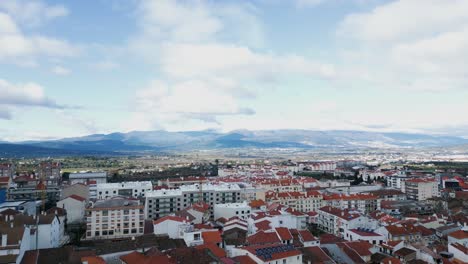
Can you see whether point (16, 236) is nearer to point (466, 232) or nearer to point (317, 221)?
point (317, 221)

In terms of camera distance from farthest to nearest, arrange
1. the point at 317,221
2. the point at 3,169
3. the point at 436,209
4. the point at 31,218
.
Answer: the point at 3,169
the point at 436,209
the point at 317,221
the point at 31,218

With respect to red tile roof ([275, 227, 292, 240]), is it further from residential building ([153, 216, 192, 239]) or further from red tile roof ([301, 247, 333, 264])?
residential building ([153, 216, 192, 239])

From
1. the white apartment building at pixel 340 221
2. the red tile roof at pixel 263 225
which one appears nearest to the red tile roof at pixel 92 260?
the red tile roof at pixel 263 225

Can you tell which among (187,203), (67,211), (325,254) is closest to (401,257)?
(325,254)

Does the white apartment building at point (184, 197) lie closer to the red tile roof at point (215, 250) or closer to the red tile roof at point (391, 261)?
the red tile roof at point (215, 250)

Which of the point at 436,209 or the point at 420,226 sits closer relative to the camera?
the point at 420,226

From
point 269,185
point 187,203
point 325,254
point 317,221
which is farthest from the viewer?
point 269,185

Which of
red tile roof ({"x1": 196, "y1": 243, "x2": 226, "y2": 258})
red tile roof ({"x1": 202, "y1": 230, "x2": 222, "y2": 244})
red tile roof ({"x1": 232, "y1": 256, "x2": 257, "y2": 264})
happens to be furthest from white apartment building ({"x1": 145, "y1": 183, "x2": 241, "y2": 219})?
red tile roof ({"x1": 232, "y1": 256, "x2": 257, "y2": 264})
